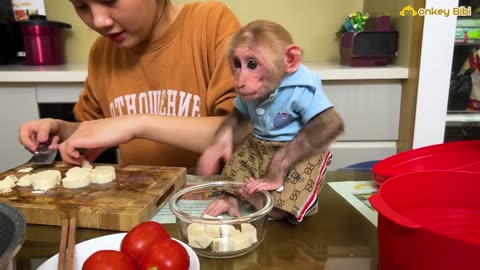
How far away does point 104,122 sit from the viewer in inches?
32.5

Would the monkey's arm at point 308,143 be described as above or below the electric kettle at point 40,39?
below

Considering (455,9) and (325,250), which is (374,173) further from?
(455,9)

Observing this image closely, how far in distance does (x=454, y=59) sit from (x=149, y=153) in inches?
53.4

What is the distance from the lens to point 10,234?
0.38 metres

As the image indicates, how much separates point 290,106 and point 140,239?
0.99 ft

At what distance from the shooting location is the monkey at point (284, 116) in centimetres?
63

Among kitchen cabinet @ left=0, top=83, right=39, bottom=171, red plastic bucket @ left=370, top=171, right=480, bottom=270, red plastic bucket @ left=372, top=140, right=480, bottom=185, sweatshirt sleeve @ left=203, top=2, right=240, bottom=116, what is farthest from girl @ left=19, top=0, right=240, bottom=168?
kitchen cabinet @ left=0, top=83, right=39, bottom=171

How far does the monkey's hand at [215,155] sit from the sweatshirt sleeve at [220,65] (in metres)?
0.17

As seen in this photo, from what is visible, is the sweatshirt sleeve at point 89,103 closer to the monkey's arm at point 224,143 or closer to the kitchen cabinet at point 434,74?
the monkey's arm at point 224,143

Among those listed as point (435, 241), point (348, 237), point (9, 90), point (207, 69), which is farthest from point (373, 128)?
point (9, 90)

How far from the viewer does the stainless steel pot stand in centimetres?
34

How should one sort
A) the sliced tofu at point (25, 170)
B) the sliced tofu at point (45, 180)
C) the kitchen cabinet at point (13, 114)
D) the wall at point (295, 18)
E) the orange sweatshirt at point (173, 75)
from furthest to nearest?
the wall at point (295, 18) < the kitchen cabinet at point (13, 114) < the orange sweatshirt at point (173, 75) < the sliced tofu at point (25, 170) < the sliced tofu at point (45, 180)

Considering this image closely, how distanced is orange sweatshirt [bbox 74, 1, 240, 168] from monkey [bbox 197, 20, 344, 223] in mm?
406

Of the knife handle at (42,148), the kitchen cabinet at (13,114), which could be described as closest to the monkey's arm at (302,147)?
the knife handle at (42,148)
